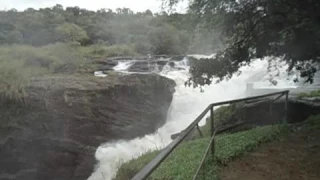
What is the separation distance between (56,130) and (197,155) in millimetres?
9743

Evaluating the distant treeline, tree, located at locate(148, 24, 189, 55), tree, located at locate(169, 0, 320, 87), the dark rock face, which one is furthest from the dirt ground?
tree, located at locate(148, 24, 189, 55)

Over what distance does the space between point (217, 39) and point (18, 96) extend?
9259mm

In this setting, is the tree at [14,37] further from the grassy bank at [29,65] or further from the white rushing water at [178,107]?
the white rushing water at [178,107]

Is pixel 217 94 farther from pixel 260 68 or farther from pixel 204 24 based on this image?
pixel 204 24

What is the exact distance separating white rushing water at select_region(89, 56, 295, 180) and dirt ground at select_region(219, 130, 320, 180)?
4385 mm

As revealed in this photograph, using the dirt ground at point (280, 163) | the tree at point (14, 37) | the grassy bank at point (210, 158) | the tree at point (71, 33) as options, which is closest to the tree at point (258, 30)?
the grassy bank at point (210, 158)

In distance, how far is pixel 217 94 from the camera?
70.7 feet

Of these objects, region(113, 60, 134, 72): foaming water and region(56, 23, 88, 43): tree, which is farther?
region(56, 23, 88, 43): tree

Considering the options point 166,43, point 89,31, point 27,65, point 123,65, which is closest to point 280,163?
point 27,65

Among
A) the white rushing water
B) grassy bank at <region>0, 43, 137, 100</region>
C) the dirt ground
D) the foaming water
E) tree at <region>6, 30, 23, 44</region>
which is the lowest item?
the white rushing water

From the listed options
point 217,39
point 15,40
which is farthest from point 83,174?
point 15,40

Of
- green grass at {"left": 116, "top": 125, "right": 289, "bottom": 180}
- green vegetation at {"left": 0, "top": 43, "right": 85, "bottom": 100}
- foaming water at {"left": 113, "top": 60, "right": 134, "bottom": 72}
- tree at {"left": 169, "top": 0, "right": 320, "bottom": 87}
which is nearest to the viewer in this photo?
green grass at {"left": 116, "top": 125, "right": 289, "bottom": 180}

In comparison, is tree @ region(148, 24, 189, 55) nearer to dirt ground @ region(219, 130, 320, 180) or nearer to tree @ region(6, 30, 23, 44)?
tree @ region(6, 30, 23, 44)

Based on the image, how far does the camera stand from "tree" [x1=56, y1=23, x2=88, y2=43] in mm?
38956
